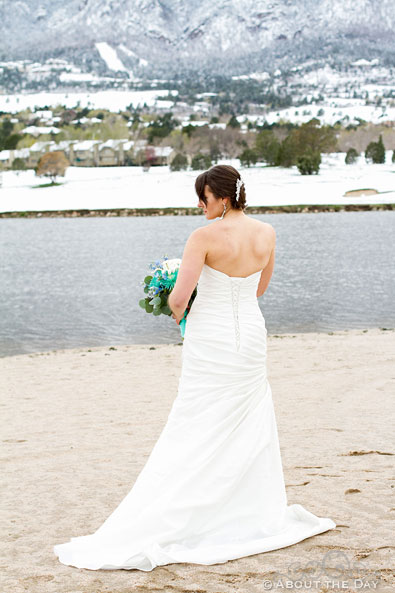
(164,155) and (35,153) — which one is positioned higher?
(35,153)

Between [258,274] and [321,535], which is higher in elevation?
[258,274]

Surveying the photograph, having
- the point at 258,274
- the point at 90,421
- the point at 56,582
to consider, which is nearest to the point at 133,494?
the point at 56,582

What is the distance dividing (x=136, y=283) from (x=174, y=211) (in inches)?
2154

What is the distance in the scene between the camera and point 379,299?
80.8 ft

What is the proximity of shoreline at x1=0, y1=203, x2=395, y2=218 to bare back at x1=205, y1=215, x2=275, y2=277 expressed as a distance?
75.4 metres

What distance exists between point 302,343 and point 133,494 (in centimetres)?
1112

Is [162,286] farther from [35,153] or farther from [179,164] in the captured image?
[35,153]

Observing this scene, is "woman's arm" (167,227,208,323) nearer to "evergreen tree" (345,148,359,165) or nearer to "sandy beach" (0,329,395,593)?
"sandy beach" (0,329,395,593)

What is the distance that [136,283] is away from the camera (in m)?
31.0

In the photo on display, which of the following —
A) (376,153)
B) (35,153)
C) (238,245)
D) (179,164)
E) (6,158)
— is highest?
(35,153)

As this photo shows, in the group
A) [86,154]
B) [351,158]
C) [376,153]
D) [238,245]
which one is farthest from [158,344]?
[86,154]

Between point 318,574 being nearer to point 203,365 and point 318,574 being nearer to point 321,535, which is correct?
point 321,535

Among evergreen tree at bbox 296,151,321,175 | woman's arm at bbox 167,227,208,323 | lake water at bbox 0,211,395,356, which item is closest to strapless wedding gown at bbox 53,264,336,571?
woman's arm at bbox 167,227,208,323

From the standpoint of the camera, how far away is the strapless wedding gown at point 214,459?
15.4ft
